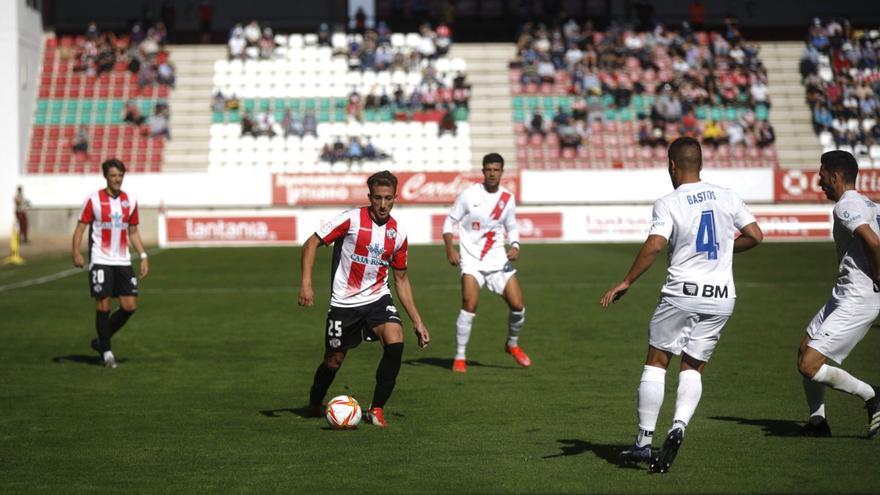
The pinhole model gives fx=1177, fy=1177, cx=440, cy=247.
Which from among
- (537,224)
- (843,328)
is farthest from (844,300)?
(537,224)

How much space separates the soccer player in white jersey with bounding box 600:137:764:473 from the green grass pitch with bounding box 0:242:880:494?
0.52 m

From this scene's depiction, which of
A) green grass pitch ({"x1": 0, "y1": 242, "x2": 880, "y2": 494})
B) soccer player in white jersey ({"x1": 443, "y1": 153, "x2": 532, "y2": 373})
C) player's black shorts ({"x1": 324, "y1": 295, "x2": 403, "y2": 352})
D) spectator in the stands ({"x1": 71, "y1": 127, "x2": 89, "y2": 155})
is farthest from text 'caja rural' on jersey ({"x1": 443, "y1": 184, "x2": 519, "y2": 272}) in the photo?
spectator in the stands ({"x1": 71, "y1": 127, "x2": 89, "y2": 155})

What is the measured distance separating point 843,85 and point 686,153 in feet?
136

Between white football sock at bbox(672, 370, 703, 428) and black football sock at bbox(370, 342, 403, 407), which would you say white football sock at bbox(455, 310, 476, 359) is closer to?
black football sock at bbox(370, 342, 403, 407)

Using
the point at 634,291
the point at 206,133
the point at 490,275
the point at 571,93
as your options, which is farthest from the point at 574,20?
the point at 490,275

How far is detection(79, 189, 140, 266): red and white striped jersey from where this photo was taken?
1394cm

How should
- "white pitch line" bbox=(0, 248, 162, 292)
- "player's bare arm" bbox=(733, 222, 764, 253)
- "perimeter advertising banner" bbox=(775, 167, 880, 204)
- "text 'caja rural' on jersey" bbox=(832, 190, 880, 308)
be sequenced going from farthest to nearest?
"perimeter advertising banner" bbox=(775, 167, 880, 204), "white pitch line" bbox=(0, 248, 162, 292), "text 'caja rural' on jersey" bbox=(832, 190, 880, 308), "player's bare arm" bbox=(733, 222, 764, 253)

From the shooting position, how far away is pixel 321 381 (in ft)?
34.0

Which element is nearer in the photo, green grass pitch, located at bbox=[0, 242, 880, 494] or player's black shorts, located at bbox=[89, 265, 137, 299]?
A: green grass pitch, located at bbox=[0, 242, 880, 494]

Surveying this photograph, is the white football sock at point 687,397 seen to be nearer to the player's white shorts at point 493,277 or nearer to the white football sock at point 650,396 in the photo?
the white football sock at point 650,396

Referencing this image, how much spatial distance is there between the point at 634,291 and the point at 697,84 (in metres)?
25.2

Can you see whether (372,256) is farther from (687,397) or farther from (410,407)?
(687,397)

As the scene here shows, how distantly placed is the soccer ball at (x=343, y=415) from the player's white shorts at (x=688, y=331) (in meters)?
2.83

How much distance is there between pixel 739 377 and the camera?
12.8 meters
